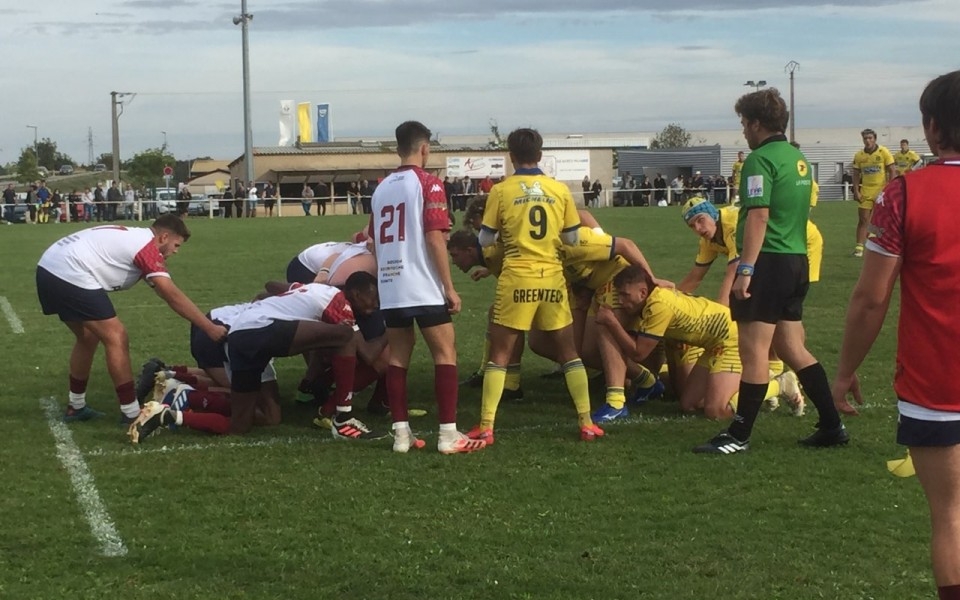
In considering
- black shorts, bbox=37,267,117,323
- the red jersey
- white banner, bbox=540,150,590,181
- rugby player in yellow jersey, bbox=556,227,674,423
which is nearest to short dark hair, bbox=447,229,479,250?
rugby player in yellow jersey, bbox=556,227,674,423

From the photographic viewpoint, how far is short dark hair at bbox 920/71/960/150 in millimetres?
3143

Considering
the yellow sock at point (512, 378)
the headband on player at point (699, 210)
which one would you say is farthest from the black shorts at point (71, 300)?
the headband on player at point (699, 210)

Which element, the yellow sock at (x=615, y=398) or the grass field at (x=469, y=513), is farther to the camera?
the yellow sock at (x=615, y=398)

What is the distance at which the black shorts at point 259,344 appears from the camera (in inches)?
280

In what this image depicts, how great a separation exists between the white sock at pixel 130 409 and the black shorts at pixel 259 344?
0.91 metres

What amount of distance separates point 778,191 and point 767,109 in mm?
460

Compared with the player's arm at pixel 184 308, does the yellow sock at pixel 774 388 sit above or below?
below

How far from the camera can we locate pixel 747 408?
6473 mm

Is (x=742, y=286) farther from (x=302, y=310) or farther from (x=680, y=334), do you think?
(x=302, y=310)

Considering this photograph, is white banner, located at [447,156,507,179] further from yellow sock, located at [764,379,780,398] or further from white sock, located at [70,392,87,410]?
yellow sock, located at [764,379,780,398]

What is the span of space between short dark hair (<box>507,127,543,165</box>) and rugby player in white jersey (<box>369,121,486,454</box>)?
21.4 inches

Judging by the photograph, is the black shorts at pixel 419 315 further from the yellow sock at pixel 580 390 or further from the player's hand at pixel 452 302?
the yellow sock at pixel 580 390

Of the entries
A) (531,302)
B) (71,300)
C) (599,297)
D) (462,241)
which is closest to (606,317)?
(599,297)

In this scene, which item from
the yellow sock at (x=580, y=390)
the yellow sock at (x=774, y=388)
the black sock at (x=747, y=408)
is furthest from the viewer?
the yellow sock at (x=774, y=388)
